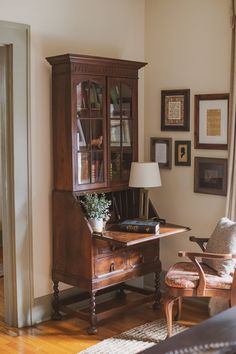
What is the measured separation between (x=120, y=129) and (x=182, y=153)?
24.0 inches

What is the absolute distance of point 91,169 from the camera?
3.84 m

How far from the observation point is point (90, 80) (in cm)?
377

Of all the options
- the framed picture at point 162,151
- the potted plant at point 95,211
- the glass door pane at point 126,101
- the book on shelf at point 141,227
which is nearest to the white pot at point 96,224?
the potted plant at point 95,211

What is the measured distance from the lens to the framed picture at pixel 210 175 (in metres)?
4.00

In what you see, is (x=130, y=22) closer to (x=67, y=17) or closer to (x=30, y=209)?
(x=67, y=17)

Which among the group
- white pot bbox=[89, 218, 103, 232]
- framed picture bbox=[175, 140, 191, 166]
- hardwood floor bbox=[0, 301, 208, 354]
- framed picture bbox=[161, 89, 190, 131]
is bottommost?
hardwood floor bbox=[0, 301, 208, 354]

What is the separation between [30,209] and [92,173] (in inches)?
21.3

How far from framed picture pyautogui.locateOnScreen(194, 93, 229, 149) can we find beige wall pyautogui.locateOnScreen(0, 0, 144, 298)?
0.94m

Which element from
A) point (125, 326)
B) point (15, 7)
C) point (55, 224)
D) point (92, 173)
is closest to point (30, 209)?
point (55, 224)

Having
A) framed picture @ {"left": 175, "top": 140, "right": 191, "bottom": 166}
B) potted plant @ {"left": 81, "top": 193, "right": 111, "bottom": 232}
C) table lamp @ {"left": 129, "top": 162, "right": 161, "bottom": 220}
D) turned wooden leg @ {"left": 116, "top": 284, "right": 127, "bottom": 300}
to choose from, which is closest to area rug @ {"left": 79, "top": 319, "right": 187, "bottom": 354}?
turned wooden leg @ {"left": 116, "top": 284, "right": 127, "bottom": 300}

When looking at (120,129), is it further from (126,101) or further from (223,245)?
(223,245)

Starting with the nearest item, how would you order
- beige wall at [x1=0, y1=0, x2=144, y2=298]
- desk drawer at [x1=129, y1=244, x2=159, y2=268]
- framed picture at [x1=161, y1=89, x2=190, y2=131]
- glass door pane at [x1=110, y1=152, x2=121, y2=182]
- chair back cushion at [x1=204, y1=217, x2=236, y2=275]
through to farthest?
chair back cushion at [x1=204, y1=217, x2=236, y2=275] < beige wall at [x1=0, y1=0, x2=144, y2=298] < desk drawer at [x1=129, y1=244, x2=159, y2=268] < glass door pane at [x1=110, y1=152, x2=121, y2=182] < framed picture at [x1=161, y1=89, x2=190, y2=131]

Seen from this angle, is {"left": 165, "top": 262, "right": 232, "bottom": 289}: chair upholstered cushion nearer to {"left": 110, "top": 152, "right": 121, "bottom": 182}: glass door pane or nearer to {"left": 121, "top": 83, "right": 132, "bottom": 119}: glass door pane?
{"left": 110, "top": 152, "right": 121, "bottom": 182}: glass door pane

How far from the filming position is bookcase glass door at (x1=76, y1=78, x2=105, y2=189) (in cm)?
375
